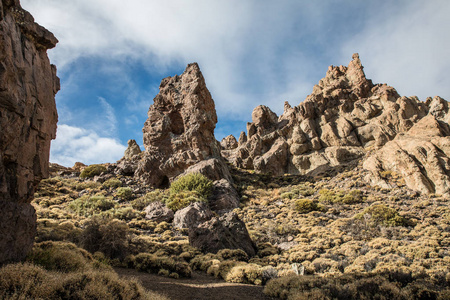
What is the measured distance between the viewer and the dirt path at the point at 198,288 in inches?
352

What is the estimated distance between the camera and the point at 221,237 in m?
15.8

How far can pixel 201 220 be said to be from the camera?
2100 cm

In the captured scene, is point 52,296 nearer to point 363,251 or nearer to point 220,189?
point 363,251

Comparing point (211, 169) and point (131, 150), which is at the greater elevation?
point (131, 150)

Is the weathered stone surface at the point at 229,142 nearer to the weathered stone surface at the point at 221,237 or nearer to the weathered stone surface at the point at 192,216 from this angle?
the weathered stone surface at the point at 192,216

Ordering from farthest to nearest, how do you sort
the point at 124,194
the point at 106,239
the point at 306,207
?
the point at 124,194 → the point at 306,207 → the point at 106,239

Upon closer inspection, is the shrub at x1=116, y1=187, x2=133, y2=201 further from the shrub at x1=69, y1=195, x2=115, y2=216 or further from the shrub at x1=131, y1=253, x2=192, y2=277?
the shrub at x1=131, y1=253, x2=192, y2=277

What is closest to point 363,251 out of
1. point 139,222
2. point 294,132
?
point 139,222

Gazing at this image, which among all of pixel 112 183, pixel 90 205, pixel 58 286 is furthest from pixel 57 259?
pixel 112 183

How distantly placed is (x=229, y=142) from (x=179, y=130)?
106 ft

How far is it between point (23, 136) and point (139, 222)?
542 inches

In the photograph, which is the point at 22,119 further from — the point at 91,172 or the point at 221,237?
the point at 91,172

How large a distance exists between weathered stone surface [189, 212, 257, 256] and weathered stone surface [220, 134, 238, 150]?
52.1 metres

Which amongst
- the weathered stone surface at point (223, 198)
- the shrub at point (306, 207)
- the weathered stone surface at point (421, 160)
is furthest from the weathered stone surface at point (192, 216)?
the weathered stone surface at point (421, 160)
